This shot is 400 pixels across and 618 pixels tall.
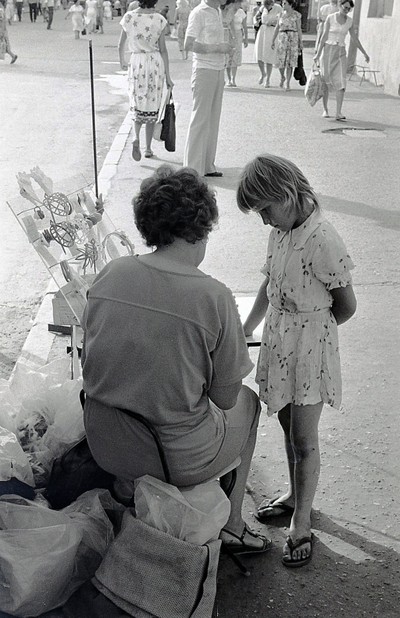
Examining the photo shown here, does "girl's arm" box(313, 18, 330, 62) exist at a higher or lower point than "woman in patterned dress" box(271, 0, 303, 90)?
higher

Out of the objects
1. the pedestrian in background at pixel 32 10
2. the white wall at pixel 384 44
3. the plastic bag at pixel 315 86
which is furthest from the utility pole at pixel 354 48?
the pedestrian in background at pixel 32 10

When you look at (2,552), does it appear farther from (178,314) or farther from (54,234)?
(54,234)

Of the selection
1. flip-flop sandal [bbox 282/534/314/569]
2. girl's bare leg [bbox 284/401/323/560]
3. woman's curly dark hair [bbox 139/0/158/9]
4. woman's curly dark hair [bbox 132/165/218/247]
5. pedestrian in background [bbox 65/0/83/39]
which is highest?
woman's curly dark hair [bbox 132/165/218/247]

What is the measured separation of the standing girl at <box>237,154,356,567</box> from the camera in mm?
3213

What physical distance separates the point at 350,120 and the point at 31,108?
5.49 m

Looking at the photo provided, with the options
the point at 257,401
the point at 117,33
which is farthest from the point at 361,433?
the point at 117,33

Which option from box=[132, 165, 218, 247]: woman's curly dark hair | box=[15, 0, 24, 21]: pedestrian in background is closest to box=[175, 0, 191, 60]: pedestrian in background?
box=[15, 0, 24, 21]: pedestrian in background

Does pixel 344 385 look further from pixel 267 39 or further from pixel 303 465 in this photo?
pixel 267 39

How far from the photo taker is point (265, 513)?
3771mm

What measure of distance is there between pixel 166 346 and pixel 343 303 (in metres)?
0.84

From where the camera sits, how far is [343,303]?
3.33 metres

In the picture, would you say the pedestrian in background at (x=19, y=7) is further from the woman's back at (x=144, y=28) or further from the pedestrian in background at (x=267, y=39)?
the woman's back at (x=144, y=28)

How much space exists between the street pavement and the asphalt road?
55cm

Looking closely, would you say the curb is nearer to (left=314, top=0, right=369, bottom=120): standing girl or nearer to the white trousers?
the white trousers
